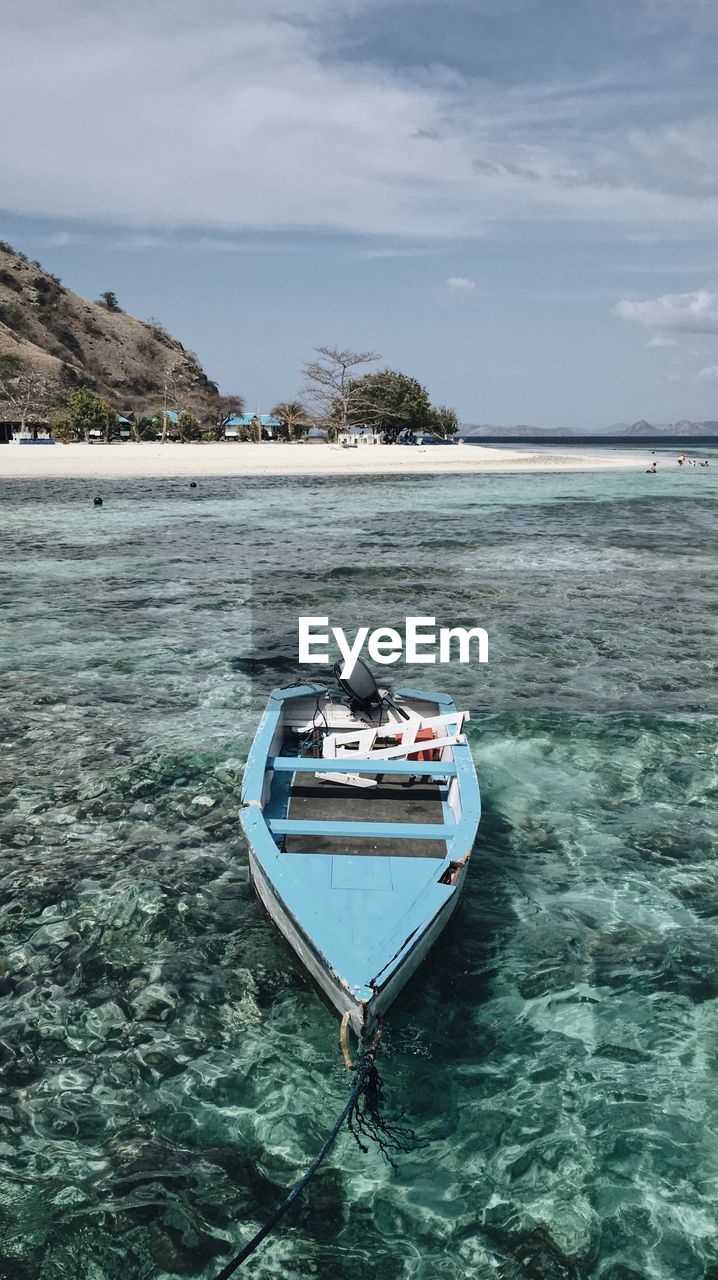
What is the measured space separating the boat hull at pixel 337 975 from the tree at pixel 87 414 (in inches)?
3583

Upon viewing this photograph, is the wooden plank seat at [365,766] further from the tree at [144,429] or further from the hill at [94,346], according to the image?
the hill at [94,346]

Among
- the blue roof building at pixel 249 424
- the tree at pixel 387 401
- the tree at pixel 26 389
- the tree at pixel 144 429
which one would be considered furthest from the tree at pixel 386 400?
the tree at pixel 26 389

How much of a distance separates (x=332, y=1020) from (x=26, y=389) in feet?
364

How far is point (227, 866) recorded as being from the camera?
28.2 ft

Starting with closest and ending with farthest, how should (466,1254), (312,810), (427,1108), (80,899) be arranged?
(466,1254) → (427,1108) → (80,899) → (312,810)

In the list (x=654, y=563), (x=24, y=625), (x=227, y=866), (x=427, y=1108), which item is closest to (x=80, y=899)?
(x=227, y=866)

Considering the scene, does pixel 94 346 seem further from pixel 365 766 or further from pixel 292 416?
pixel 365 766

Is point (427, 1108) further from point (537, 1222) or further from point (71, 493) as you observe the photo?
point (71, 493)

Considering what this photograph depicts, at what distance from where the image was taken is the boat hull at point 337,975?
203 inches

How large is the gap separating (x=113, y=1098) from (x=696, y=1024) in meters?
4.53

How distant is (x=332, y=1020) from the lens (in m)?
6.37

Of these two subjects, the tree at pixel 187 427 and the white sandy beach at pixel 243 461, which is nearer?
the white sandy beach at pixel 243 461

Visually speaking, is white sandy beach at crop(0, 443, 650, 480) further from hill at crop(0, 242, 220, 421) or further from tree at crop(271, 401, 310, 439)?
hill at crop(0, 242, 220, 421)

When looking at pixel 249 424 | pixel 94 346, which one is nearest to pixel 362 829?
pixel 249 424
